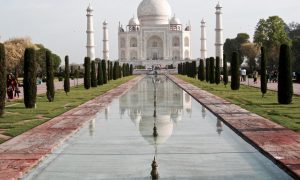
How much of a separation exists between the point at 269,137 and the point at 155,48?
166ft

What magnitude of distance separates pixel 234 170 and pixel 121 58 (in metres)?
51.8

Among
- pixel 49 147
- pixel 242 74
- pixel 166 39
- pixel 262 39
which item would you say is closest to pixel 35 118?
pixel 49 147

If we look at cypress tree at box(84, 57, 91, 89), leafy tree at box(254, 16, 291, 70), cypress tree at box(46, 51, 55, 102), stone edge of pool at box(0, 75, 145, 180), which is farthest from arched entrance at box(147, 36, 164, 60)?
stone edge of pool at box(0, 75, 145, 180)

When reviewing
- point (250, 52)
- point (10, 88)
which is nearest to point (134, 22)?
point (250, 52)

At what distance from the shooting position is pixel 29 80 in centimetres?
1041

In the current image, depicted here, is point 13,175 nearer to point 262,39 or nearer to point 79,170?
point 79,170

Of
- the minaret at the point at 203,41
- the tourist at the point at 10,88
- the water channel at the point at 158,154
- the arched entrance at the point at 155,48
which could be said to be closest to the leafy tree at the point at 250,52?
the minaret at the point at 203,41

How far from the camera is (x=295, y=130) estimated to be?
6.25m

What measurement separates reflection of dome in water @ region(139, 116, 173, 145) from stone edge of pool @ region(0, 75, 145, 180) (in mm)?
927

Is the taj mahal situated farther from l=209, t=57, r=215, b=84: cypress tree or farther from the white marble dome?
l=209, t=57, r=215, b=84: cypress tree

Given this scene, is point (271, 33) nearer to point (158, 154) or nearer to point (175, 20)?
point (175, 20)

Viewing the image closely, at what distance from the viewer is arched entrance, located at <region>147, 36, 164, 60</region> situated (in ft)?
183

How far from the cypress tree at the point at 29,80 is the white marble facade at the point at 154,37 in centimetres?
4216

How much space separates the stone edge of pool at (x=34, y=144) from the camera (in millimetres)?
4184
